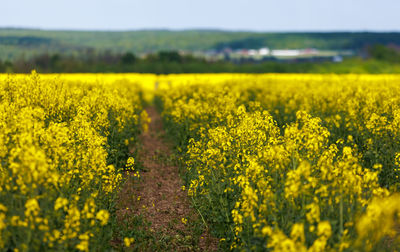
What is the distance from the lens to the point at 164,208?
11664 millimetres

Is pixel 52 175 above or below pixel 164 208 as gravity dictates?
above

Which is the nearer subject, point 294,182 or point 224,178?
point 294,182

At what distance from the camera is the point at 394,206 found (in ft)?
19.2

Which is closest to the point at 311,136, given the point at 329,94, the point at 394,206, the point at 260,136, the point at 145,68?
the point at 260,136

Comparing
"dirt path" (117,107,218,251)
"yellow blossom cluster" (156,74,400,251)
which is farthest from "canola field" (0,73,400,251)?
"dirt path" (117,107,218,251)

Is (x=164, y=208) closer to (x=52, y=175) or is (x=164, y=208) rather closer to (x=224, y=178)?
(x=224, y=178)

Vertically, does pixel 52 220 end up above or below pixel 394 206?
below

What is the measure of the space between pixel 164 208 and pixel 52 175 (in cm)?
579

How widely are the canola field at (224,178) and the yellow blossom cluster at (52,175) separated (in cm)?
3

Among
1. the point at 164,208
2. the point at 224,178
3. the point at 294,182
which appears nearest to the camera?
A: the point at 294,182

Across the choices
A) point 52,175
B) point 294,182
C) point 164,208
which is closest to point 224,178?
point 294,182

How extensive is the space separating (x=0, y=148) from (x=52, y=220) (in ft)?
6.77

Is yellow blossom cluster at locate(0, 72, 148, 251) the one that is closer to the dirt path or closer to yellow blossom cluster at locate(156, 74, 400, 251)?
the dirt path

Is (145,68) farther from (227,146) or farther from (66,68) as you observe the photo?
(227,146)
